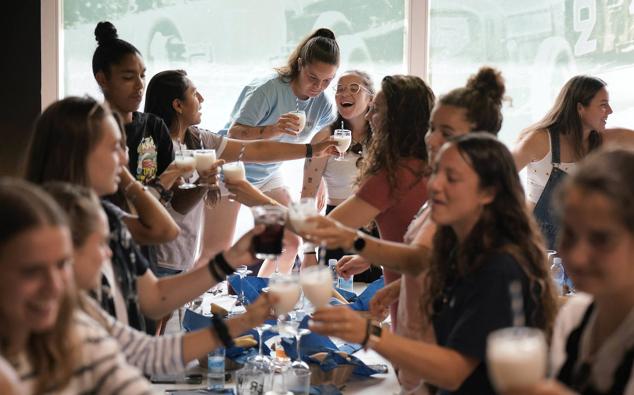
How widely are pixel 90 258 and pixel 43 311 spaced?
0.36 metres

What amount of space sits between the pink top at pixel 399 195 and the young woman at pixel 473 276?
66 cm

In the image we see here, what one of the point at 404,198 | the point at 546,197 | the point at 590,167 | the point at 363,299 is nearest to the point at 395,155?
the point at 404,198

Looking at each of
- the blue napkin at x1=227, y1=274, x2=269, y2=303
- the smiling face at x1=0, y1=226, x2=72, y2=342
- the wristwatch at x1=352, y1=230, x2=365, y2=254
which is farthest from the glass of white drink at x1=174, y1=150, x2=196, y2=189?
the smiling face at x1=0, y1=226, x2=72, y2=342

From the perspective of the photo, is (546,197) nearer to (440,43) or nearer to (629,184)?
(440,43)

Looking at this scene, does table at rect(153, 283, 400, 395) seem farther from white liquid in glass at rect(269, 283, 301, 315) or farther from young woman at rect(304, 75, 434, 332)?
white liquid in glass at rect(269, 283, 301, 315)

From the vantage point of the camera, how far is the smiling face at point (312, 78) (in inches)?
198

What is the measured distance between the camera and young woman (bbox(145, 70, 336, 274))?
165 inches

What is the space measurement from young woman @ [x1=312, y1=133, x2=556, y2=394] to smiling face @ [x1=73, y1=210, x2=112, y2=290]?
1.80 ft

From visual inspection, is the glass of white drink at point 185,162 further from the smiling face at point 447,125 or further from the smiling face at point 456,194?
the smiling face at point 456,194

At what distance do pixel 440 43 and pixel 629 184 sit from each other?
195 inches

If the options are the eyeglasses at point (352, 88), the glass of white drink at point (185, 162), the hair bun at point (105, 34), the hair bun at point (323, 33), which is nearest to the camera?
the glass of white drink at point (185, 162)

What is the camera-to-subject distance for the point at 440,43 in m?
6.55

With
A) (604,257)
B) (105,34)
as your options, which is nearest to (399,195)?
(604,257)

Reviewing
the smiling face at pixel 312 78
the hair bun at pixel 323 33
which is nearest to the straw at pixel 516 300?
the smiling face at pixel 312 78
